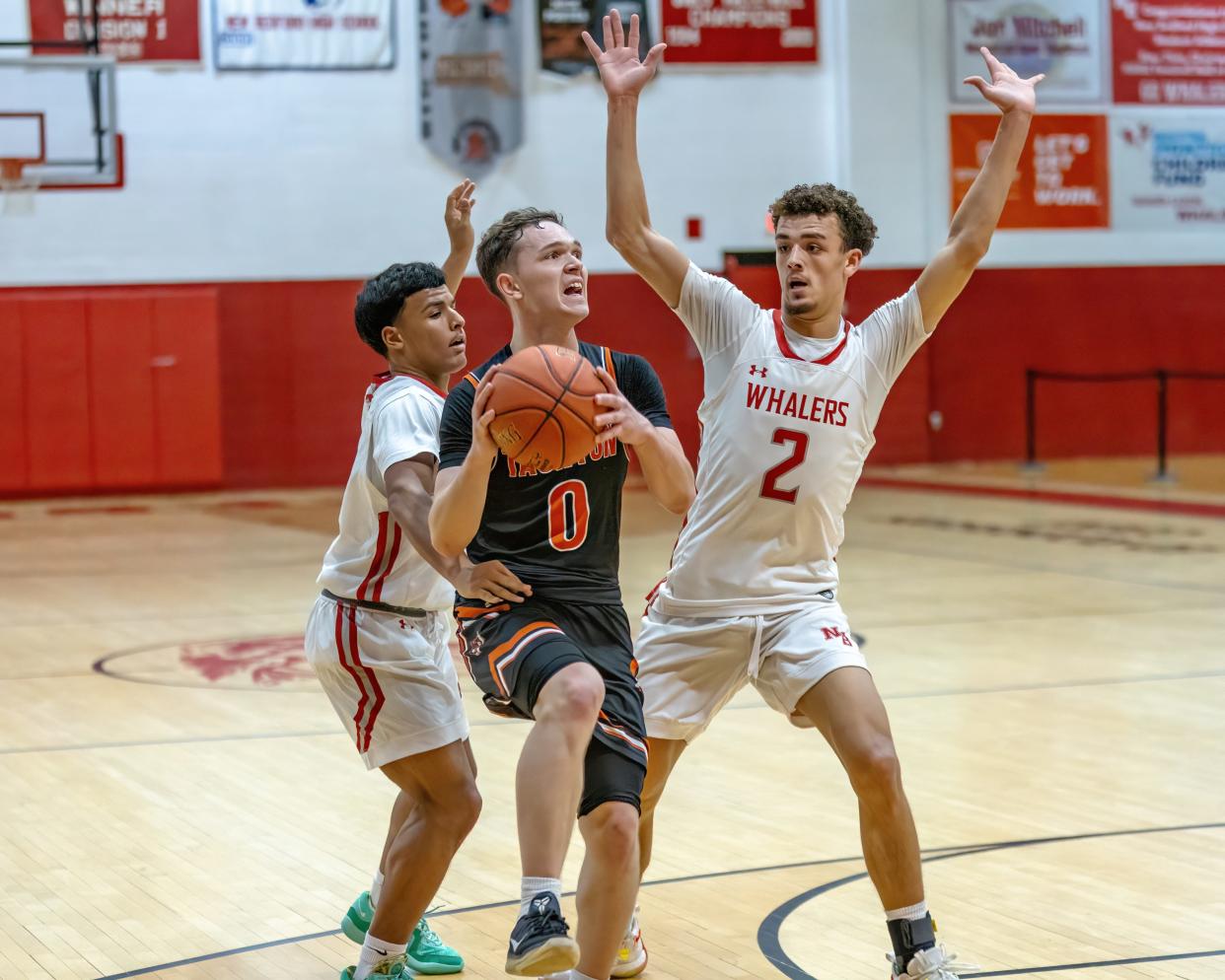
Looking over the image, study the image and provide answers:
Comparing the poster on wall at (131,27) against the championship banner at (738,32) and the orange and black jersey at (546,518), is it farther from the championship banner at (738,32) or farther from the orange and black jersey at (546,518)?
the orange and black jersey at (546,518)

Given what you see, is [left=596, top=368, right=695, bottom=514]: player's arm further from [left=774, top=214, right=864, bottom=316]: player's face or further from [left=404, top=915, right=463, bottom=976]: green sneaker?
[left=404, top=915, right=463, bottom=976]: green sneaker

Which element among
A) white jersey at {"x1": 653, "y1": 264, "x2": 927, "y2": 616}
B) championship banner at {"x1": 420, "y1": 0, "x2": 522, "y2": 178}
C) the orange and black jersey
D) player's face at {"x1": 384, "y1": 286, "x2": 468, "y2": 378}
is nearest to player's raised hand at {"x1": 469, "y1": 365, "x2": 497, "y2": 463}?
the orange and black jersey

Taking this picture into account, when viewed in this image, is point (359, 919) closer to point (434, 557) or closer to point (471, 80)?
point (434, 557)

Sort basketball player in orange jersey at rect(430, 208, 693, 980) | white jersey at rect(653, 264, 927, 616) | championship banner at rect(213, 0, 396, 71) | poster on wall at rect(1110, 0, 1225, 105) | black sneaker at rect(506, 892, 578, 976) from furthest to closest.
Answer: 1. poster on wall at rect(1110, 0, 1225, 105)
2. championship banner at rect(213, 0, 396, 71)
3. white jersey at rect(653, 264, 927, 616)
4. basketball player in orange jersey at rect(430, 208, 693, 980)
5. black sneaker at rect(506, 892, 578, 976)

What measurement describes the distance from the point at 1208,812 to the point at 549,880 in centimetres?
302

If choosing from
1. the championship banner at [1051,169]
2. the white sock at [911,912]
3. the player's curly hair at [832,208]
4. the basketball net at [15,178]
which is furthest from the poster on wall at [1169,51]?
the white sock at [911,912]

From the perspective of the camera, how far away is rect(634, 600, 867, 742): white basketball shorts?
4.19 meters

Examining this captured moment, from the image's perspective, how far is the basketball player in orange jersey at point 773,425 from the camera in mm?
4242

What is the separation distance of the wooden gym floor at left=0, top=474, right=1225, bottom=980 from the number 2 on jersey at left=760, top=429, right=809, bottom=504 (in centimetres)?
114

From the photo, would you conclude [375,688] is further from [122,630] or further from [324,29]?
[324,29]

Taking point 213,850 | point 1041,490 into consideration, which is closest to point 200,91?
point 1041,490

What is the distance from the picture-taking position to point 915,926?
395 centimetres

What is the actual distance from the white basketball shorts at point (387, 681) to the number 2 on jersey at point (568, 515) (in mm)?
516

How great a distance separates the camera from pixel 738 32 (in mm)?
18969
